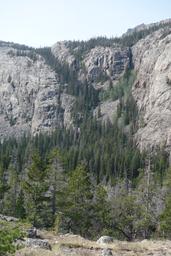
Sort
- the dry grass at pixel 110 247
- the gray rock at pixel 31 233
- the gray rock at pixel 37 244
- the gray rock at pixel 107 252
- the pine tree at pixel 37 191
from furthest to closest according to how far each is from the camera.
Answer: the pine tree at pixel 37 191 < the gray rock at pixel 31 233 < the dry grass at pixel 110 247 < the gray rock at pixel 37 244 < the gray rock at pixel 107 252

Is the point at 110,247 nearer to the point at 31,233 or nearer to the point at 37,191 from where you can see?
the point at 31,233

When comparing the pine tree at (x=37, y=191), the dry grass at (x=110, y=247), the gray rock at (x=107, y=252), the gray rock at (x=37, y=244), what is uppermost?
the gray rock at (x=37, y=244)

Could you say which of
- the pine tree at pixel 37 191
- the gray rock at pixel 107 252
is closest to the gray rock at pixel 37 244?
the gray rock at pixel 107 252

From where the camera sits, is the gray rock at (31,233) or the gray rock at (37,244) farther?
the gray rock at (31,233)

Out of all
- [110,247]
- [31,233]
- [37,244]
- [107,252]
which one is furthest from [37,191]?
[107,252]

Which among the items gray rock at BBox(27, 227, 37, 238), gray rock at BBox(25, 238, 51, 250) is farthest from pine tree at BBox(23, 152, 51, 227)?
gray rock at BBox(25, 238, 51, 250)


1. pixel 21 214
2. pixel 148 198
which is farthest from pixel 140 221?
pixel 21 214

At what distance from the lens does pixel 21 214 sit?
2616 inches

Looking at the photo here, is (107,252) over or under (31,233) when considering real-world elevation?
over

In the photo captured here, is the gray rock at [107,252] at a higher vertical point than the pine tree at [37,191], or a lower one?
higher

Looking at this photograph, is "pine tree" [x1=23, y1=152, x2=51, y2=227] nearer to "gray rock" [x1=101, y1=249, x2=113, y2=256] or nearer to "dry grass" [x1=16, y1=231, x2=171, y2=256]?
"dry grass" [x1=16, y1=231, x2=171, y2=256]

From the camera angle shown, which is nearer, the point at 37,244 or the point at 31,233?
the point at 37,244

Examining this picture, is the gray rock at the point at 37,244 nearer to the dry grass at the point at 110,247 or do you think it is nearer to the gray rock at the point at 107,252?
the dry grass at the point at 110,247

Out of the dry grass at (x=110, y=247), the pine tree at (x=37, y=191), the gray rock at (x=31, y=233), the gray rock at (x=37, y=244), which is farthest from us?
the pine tree at (x=37, y=191)
